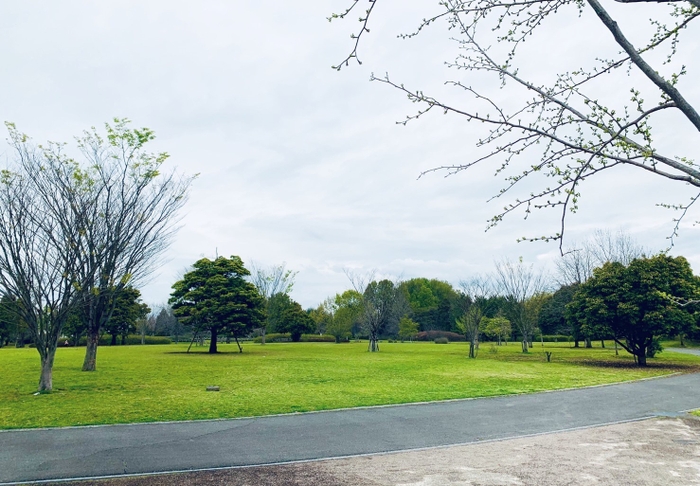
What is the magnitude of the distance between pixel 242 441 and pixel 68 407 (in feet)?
16.0

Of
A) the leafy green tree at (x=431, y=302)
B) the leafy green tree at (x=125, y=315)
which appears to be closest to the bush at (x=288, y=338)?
the leafy green tree at (x=431, y=302)

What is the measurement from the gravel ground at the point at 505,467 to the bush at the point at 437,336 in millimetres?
51774

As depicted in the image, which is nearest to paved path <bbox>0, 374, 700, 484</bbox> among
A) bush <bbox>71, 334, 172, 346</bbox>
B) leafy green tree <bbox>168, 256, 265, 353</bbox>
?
leafy green tree <bbox>168, 256, 265, 353</bbox>

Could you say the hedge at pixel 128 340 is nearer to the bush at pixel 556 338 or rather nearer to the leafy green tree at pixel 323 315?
the leafy green tree at pixel 323 315

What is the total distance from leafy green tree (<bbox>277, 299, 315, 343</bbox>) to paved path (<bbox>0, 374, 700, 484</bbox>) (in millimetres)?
43331

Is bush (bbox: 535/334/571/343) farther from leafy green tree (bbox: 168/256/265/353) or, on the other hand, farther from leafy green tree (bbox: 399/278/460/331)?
leafy green tree (bbox: 168/256/265/353)

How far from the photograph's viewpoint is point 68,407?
30.9ft

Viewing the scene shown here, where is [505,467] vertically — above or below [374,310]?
below

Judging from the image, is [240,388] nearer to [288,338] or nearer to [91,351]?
[91,351]

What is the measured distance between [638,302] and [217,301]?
22765 mm

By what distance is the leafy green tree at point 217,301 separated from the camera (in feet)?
97.4

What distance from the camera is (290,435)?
283 inches

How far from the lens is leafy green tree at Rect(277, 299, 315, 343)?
52531mm

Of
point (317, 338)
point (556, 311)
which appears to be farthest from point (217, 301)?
point (556, 311)
